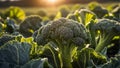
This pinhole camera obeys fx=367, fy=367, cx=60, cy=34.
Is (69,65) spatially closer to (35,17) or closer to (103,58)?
(103,58)

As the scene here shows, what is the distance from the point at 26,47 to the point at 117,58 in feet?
2.29

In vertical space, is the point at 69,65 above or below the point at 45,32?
below

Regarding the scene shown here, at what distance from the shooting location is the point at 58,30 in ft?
9.46

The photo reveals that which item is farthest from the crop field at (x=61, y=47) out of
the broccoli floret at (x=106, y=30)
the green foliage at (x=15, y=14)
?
the green foliage at (x=15, y=14)

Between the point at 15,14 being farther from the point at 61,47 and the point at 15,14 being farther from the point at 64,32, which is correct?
the point at 64,32

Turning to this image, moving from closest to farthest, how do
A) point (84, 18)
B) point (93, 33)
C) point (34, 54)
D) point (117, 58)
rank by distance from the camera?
point (117, 58) → point (34, 54) → point (93, 33) → point (84, 18)

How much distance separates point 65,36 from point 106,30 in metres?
0.80

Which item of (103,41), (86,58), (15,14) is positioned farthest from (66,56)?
(15,14)

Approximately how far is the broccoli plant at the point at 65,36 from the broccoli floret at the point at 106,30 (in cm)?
57

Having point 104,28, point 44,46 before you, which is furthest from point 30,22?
point 44,46

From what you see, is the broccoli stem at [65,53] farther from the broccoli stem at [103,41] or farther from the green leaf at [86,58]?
the broccoli stem at [103,41]

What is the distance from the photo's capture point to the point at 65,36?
2846 mm

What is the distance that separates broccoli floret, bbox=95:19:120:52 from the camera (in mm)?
3494

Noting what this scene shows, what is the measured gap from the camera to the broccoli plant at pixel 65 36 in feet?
9.42
